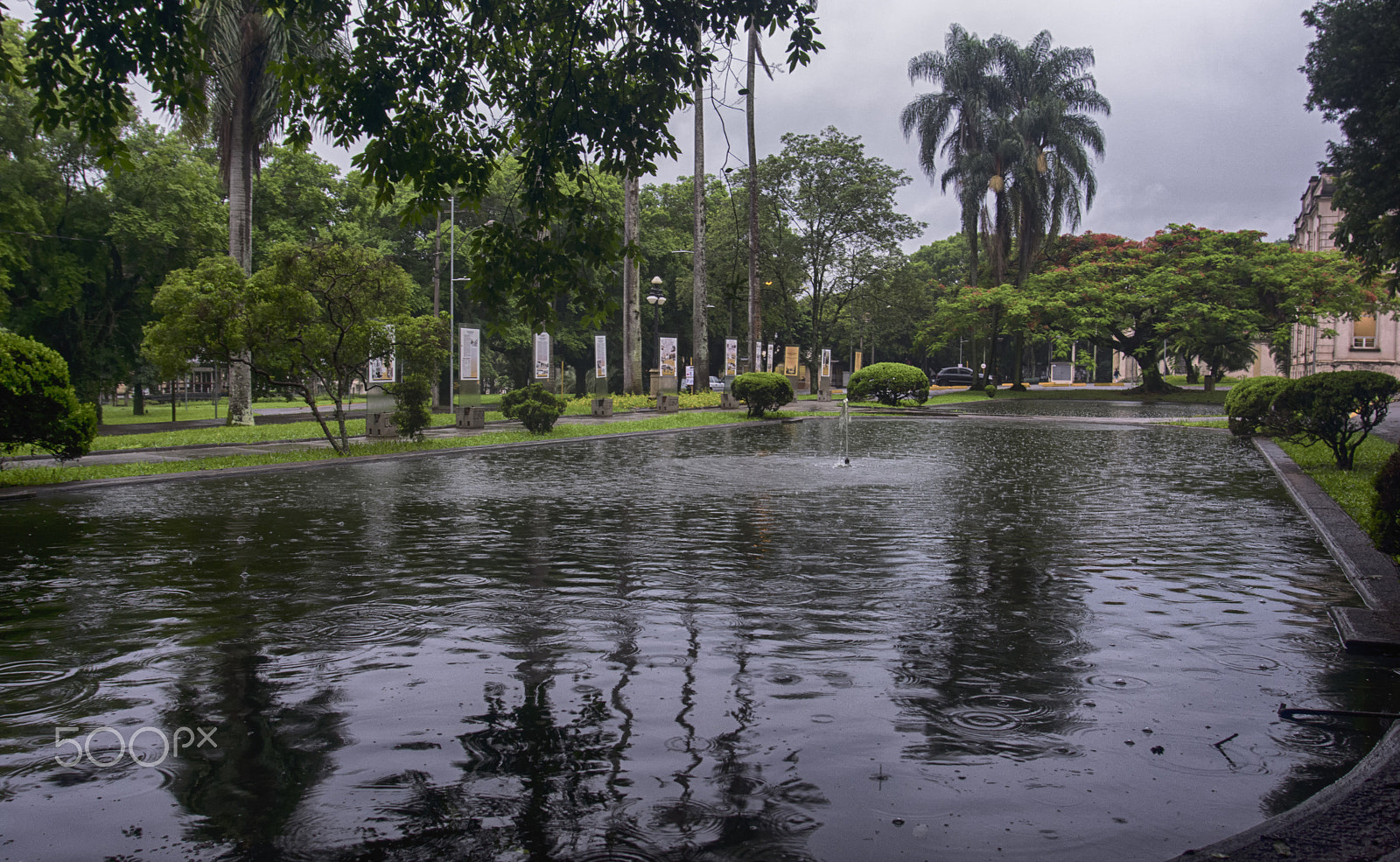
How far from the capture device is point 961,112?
2069 inches

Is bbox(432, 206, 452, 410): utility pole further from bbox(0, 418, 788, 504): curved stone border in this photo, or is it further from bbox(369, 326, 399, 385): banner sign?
bbox(0, 418, 788, 504): curved stone border

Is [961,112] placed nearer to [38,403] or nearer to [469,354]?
[469,354]

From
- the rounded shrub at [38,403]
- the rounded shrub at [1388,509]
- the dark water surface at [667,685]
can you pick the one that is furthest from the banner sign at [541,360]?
the rounded shrub at [1388,509]

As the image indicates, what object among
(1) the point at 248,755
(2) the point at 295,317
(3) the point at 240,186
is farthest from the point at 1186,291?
(1) the point at 248,755

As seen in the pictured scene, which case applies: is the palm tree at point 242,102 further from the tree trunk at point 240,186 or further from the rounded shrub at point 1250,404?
the rounded shrub at point 1250,404

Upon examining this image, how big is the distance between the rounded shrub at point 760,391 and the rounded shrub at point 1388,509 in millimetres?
24263

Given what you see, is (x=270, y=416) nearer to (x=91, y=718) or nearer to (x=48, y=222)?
(x=48, y=222)

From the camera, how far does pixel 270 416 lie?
34.9m

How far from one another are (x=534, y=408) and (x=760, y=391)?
9.37 meters

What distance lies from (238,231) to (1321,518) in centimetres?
2687

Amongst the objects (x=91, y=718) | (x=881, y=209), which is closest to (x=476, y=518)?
(x=91, y=718)

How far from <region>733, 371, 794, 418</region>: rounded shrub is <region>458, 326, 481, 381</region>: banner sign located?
356 inches

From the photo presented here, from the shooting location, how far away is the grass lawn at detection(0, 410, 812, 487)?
45.9 ft

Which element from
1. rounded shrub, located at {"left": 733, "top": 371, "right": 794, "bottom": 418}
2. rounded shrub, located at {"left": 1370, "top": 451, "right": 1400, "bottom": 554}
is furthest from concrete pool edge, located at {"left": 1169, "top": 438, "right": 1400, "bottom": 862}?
rounded shrub, located at {"left": 733, "top": 371, "right": 794, "bottom": 418}
